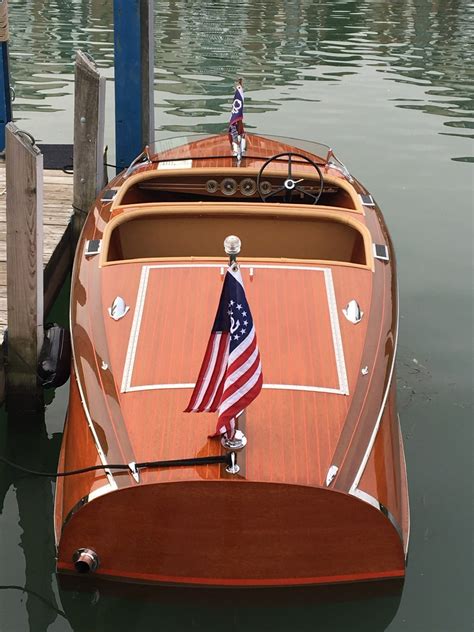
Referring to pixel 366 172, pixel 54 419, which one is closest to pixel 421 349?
pixel 54 419

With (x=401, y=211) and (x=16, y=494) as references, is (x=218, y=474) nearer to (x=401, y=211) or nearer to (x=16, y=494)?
(x=16, y=494)

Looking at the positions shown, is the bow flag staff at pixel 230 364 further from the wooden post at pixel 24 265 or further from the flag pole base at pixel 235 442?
the wooden post at pixel 24 265

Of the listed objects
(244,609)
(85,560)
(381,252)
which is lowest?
(244,609)

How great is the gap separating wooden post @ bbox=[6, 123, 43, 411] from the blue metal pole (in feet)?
10.2

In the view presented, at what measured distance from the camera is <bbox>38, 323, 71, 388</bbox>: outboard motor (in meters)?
5.85

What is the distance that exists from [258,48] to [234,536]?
1875 centimetres

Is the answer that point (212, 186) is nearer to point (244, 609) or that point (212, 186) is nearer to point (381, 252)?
point (381, 252)

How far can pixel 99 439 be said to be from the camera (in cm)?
437

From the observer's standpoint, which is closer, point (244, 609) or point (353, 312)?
point (244, 609)

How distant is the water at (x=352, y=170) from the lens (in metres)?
4.51

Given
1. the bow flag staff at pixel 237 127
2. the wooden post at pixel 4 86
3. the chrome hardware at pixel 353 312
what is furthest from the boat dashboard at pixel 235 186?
the wooden post at pixel 4 86

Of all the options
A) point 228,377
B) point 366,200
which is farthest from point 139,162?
point 228,377

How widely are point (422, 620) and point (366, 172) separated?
8.36 metres

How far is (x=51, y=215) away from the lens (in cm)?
795
